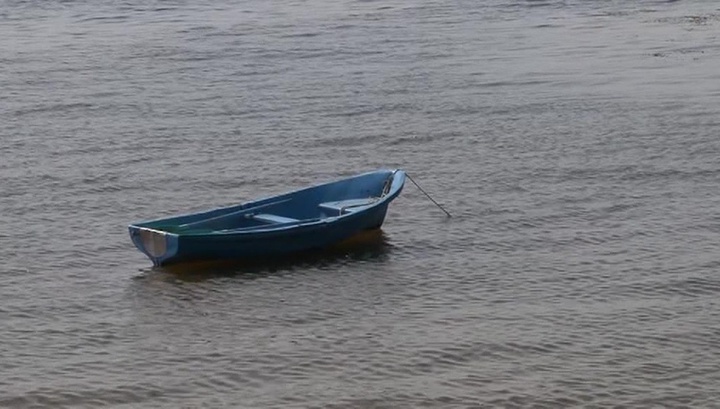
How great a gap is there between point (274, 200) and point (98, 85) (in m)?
11.2

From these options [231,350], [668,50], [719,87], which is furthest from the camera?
[668,50]

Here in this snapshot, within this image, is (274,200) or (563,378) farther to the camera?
(274,200)

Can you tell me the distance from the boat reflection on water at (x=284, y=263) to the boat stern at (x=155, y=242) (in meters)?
0.26

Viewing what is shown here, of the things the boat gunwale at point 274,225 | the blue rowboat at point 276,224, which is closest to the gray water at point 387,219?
the blue rowboat at point 276,224

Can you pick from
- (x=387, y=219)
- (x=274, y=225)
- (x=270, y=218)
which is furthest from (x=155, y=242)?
(x=387, y=219)

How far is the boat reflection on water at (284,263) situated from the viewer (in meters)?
16.7

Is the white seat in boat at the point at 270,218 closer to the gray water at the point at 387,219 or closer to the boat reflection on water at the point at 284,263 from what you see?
the boat reflection on water at the point at 284,263

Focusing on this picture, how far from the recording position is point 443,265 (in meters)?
16.8

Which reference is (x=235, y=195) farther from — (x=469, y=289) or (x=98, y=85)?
→ (x=98, y=85)

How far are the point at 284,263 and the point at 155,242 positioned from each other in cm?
145

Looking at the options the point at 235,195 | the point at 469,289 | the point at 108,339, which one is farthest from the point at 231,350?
the point at 235,195

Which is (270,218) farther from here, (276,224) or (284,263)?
(284,263)

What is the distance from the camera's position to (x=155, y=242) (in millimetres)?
16422

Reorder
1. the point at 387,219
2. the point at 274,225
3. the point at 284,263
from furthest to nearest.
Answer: the point at 387,219 → the point at 274,225 → the point at 284,263
